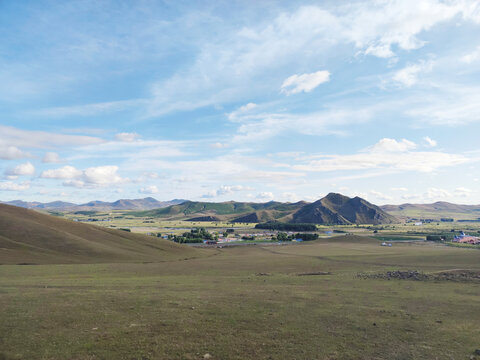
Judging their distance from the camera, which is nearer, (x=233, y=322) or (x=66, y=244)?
(x=233, y=322)

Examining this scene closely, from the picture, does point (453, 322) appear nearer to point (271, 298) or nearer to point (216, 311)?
point (271, 298)

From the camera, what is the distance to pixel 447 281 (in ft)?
161

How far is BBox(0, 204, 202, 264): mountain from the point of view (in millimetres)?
75250

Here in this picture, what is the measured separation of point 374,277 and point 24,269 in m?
63.2

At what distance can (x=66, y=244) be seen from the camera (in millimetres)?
86000

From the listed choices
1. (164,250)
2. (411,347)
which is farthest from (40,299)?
(164,250)

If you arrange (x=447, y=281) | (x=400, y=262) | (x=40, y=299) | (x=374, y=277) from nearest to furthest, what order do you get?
(x=40, y=299)
(x=447, y=281)
(x=374, y=277)
(x=400, y=262)

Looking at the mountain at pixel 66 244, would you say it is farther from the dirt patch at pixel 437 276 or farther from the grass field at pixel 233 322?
the dirt patch at pixel 437 276

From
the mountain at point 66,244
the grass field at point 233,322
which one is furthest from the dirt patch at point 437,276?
the mountain at point 66,244

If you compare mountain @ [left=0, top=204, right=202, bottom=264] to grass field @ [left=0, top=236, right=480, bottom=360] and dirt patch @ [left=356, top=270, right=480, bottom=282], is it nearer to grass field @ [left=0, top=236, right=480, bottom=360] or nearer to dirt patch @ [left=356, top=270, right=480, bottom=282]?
grass field @ [left=0, top=236, right=480, bottom=360]

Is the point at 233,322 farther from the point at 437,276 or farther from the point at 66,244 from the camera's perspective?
the point at 66,244

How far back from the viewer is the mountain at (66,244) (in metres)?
75.2

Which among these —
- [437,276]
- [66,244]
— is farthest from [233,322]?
[66,244]

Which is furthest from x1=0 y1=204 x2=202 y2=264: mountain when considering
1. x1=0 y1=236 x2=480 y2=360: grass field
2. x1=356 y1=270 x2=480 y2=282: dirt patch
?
x1=356 y1=270 x2=480 y2=282: dirt patch
